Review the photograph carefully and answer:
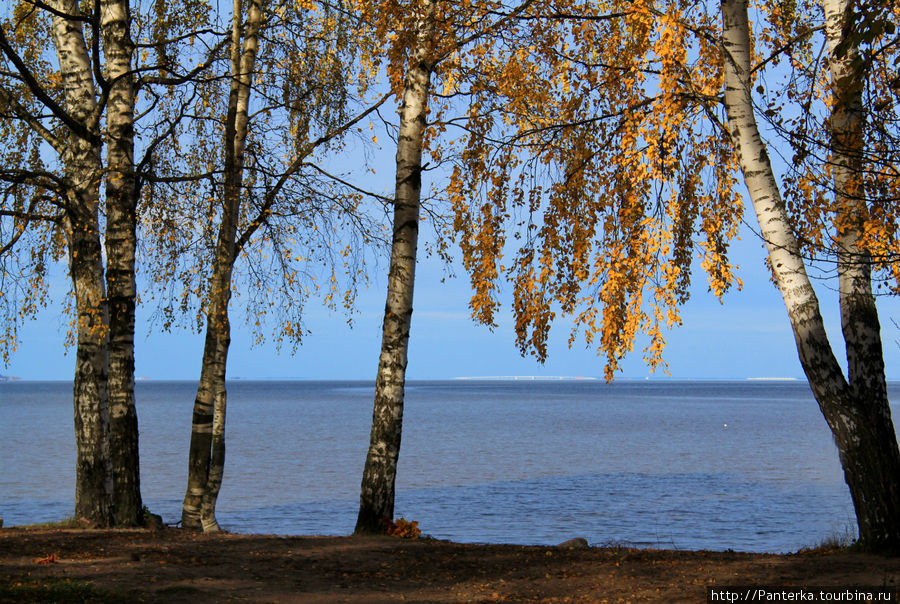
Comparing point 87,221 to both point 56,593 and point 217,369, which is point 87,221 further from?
point 56,593

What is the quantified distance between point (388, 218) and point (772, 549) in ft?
37.5

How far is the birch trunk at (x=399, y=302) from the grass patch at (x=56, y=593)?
457 centimetres

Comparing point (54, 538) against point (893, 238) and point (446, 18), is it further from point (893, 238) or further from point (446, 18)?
point (893, 238)

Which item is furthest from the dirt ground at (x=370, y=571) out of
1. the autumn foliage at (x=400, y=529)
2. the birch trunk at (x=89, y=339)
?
the birch trunk at (x=89, y=339)

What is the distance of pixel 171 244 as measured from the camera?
1253 centimetres

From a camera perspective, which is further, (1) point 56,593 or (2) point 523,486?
(2) point 523,486

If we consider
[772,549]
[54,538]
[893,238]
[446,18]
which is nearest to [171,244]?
[54,538]

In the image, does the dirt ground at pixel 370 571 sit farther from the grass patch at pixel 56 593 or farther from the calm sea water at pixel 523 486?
the calm sea water at pixel 523 486

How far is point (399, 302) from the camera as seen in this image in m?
11.6

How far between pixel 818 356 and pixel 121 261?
9866mm

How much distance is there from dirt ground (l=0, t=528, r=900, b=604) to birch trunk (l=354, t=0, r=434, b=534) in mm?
778

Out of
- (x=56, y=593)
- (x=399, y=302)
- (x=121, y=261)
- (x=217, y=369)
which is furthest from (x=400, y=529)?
(x=121, y=261)

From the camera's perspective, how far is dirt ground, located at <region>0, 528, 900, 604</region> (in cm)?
753

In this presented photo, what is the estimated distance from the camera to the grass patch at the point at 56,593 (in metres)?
6.64
